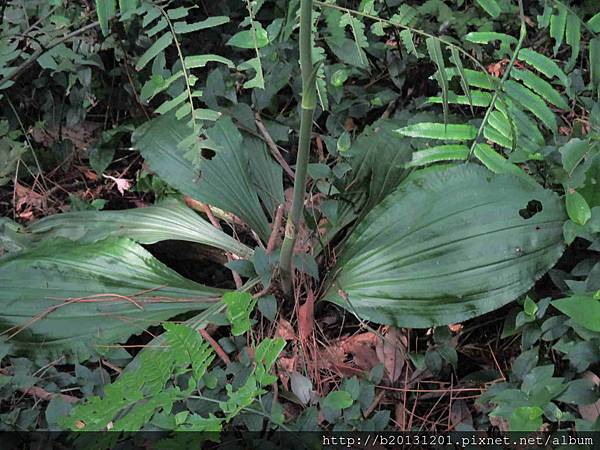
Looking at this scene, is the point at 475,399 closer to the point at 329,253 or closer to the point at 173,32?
the point at 329,253

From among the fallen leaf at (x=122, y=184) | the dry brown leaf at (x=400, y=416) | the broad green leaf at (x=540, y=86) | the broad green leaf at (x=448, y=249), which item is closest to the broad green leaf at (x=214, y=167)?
the fallen leaf at (x=122, y=184)

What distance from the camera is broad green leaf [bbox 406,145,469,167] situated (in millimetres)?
2070

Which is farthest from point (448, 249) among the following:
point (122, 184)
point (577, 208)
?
point (122, 184)

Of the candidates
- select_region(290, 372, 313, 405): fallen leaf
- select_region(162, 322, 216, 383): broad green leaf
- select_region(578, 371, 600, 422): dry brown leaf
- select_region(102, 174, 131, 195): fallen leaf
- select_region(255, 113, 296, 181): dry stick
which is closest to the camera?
select_region(162, 322, 216, 383): broad green leaf

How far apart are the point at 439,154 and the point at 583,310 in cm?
73

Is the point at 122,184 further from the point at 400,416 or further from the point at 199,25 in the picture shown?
the point at 400,416

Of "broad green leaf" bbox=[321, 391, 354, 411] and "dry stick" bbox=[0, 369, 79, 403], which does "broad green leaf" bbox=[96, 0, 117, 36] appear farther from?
"broad green leaf" bbox=[321, 391, 354, 411]

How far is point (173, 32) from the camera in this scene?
2221mm

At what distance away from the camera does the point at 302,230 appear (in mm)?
2303

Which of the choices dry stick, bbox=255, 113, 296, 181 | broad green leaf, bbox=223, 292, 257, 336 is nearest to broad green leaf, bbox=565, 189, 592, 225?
broad green leaf, bbox=223, 292, 257, 336

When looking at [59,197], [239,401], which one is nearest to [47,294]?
[59,197]

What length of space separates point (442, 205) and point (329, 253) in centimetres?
46

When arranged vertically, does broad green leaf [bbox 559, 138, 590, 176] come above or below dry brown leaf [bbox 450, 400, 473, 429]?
above

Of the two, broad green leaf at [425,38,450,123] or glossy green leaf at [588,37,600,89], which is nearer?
broad green leaf at [425,38,450,123]
